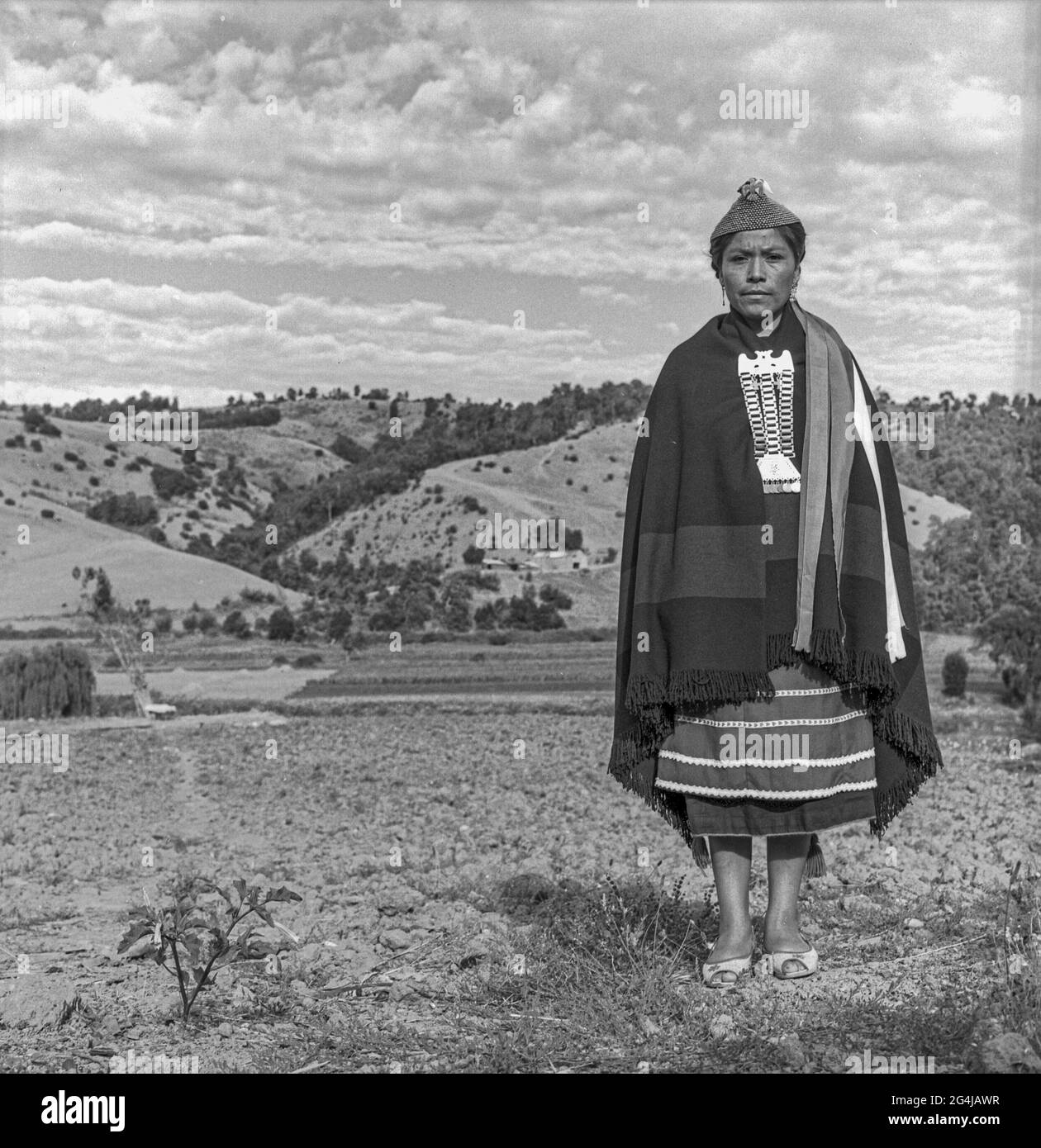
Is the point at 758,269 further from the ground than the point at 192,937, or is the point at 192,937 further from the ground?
the point at 758,269

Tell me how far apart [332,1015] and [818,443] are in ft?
6.60

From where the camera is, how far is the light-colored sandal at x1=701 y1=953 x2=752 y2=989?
12.6ft

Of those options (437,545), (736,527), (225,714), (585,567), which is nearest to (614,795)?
(736,527)

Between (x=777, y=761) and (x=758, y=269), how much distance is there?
1.31 meters

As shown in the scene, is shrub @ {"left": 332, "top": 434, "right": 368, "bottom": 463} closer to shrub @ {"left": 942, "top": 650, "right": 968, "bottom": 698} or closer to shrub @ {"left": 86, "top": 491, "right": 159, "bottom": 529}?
shrub @ {"left": 86, "top": 491, "right": 159, "bottom": 529}

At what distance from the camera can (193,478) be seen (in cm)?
8306

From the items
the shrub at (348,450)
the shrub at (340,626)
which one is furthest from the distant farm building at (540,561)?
the shrub at (348,450)

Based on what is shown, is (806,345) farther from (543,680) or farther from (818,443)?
(543,680)

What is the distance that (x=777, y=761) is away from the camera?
3725mm

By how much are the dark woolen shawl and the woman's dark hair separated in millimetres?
174
